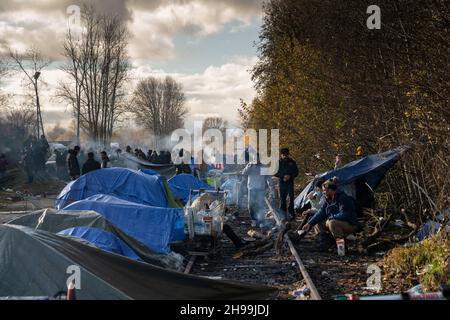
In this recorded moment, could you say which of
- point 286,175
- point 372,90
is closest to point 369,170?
point 372,90

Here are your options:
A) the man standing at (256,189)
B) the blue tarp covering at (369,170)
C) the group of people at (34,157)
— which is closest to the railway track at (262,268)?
the blue tarp covering at (369,170)

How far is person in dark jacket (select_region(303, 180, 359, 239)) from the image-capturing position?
11.1 m

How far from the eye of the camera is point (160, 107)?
381 ft

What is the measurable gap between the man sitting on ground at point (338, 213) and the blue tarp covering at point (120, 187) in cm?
516

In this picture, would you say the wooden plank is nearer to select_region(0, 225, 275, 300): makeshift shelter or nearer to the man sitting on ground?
the man sitting on ground

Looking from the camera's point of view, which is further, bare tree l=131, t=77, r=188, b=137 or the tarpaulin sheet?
bare tree l=131, t=77, r=188, b=137

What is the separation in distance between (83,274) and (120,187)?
9.27m

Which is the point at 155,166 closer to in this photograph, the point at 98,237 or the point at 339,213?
the point at 339,213

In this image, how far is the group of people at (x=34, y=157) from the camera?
28.0 metres

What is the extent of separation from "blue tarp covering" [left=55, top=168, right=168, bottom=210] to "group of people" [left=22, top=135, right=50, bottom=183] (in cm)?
1432

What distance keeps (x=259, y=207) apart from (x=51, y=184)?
1593cm

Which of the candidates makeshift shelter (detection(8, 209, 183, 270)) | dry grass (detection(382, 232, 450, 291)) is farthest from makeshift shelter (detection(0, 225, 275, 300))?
dry grass (detection(382, 232, 450, 291))

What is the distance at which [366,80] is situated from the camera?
1463 cm
